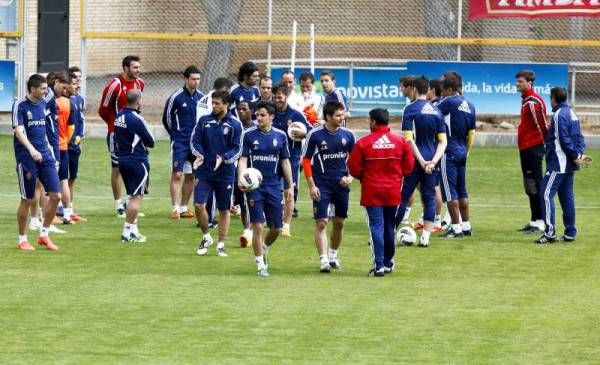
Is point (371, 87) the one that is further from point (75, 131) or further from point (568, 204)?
point (568, 204)

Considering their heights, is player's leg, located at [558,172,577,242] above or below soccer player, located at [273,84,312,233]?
below

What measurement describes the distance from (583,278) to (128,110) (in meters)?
5.69

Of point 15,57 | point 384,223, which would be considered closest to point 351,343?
point 384,223

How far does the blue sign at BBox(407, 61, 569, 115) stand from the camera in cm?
2717

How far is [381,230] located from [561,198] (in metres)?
3.87

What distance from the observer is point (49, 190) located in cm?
1617

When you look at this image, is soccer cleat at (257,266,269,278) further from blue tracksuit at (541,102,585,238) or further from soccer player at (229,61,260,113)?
soccer player at (229,61,260,113)

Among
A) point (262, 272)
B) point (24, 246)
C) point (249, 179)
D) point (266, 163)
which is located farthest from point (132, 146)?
point (262, 272)

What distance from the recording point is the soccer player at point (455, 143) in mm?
17672

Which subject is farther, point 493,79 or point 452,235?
point 493,79

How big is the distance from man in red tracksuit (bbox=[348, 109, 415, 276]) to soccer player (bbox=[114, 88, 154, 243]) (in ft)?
10.9

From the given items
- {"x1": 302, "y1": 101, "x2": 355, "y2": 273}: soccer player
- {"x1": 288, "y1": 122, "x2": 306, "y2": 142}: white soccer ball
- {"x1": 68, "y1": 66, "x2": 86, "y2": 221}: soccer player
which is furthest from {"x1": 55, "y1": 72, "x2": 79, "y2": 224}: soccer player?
{"x1": 302, "y1": 101, "x2": 355, "y2": 273}: soccer player

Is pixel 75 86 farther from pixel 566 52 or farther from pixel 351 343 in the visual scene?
pixel 566 52

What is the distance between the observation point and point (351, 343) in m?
11.0
